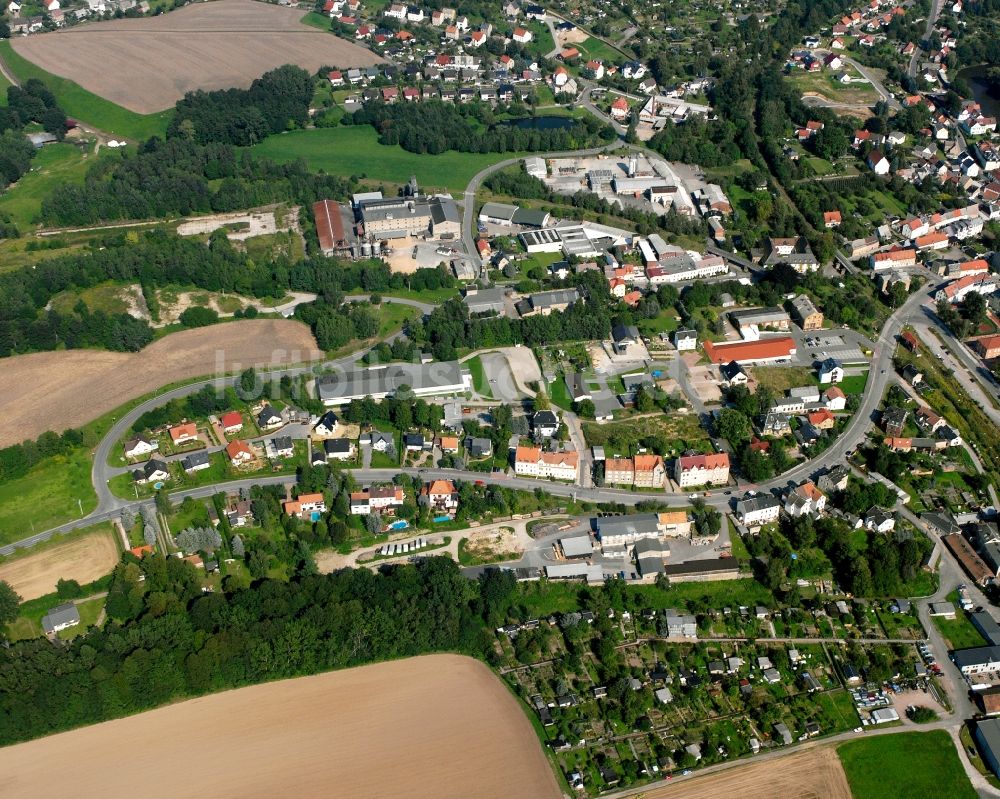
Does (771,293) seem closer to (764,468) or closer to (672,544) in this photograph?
(764,468)

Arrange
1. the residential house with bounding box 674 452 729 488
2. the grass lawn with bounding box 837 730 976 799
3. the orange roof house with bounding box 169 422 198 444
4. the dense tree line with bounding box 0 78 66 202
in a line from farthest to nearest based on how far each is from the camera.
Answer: the dense tree line with bounding box 0 78 66 202 → the orange roof house with bounding box 169 422 198 444 → the residential house with bounding box 674 452 729 488 → the grass lawn with bounding box 837 730 976 799

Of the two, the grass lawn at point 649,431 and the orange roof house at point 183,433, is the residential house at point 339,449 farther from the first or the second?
the grass lawn at point 649,431

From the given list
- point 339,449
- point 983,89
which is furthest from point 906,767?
point 983,89

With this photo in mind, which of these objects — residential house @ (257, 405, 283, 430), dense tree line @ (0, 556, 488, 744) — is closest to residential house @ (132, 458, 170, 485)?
residential house @ (257, 405, 283, 430)

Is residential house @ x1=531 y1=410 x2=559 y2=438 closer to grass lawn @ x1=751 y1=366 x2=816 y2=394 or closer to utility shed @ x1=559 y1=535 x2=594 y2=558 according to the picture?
utility shed @ x1=559 y1=535 x2=594 y2=558

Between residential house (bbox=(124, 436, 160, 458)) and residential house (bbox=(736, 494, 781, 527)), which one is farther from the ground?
residential house (bbox=(124, 436, 160, 458))
